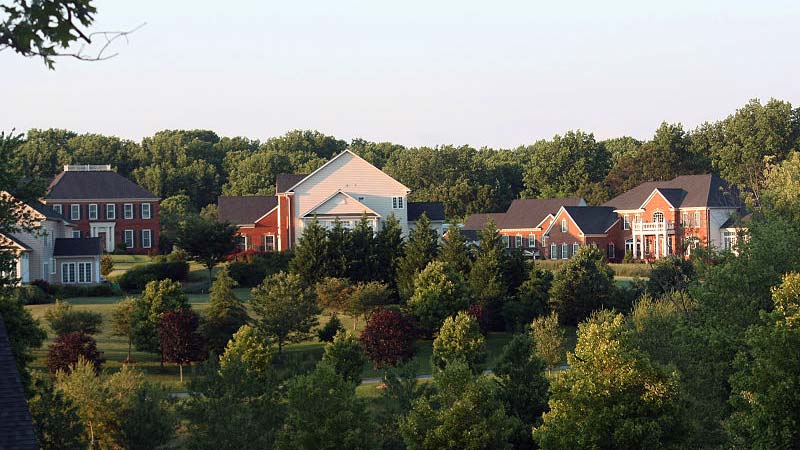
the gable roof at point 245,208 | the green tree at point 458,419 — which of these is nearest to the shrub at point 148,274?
the gable roof at point 245,208

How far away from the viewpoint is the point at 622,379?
23.4 metres

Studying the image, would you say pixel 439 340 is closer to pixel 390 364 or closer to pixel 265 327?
pixel 390 364

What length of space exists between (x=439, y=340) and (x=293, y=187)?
3050cm

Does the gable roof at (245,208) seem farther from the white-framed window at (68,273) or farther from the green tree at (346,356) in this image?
the green tree at (346,356)

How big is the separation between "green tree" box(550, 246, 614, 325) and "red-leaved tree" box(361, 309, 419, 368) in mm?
10328

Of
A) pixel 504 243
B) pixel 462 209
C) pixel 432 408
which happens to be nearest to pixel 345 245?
Answer: pixel 504 243

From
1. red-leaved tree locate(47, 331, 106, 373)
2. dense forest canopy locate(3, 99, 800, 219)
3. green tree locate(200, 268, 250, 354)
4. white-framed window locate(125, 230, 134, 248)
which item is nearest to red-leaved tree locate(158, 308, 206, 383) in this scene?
green tree locate(200, 268, 250, 354)

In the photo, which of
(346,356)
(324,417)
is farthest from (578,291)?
(324,417)

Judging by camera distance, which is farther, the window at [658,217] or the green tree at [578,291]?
the window at [658,217]

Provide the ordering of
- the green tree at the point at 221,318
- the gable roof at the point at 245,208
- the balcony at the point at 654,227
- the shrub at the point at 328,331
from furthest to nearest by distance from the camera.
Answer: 1. the balcony at the point at 654,227
2. the gable roof at the point at 245,208
3. the shrub at the point at 328,331
4. the green tree at the point at 221,318

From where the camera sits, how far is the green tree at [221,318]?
40231 millimetres

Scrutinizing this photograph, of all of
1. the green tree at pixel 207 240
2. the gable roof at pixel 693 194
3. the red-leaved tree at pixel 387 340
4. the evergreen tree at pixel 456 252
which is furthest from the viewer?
the gable roof at pixel 693 194

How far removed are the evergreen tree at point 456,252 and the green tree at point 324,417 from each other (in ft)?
82.0

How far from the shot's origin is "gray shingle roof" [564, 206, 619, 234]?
86.1 meters
